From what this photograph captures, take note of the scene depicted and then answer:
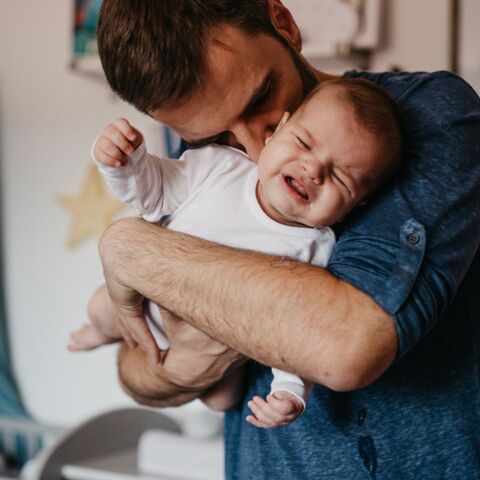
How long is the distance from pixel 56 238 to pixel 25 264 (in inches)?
7.4

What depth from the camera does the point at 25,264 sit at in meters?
3.12

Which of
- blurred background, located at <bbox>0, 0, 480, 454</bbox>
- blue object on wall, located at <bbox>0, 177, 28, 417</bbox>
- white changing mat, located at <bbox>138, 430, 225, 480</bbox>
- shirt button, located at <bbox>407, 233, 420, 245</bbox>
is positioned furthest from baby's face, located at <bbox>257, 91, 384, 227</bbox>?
blue object on wall, located at <bbox>0, 177, 28, 417</bbox>

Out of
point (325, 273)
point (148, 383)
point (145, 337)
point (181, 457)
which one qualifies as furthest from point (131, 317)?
point (181, 457)

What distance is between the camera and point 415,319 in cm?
81

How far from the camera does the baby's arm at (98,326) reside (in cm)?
131

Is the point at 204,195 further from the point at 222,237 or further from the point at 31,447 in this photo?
the point at 31,447

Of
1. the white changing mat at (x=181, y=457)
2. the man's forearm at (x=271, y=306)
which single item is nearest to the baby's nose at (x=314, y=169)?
the man's forearm at (x=271, y=306)

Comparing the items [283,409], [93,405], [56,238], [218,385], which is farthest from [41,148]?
[283,409]

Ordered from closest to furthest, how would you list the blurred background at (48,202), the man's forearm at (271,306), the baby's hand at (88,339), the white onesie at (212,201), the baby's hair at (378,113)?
the man's forearm at (271,306) < the baby's hair at (378,113) < the white onesie at (212,201) < the baby's hand at (88,339) < the blurred background at (48,202)

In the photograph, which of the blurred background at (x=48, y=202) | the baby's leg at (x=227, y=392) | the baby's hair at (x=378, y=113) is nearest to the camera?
the baby's hair at (x=378, y=113)

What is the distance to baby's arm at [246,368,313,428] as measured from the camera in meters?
0.89

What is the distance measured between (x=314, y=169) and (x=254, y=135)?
Result: 0.13m

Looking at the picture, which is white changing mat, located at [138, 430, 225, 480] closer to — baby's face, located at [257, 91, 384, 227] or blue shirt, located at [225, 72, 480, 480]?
blue shirt, located at [225, 72, 480, 480]

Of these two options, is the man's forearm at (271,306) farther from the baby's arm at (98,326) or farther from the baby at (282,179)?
the baby's arm at (98,326)
